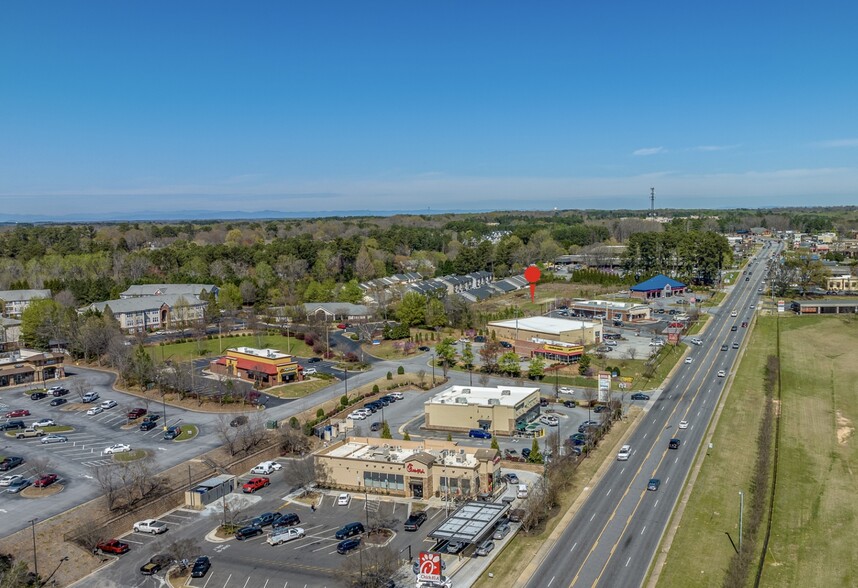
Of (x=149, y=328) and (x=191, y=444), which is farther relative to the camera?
(x=149, y=328)

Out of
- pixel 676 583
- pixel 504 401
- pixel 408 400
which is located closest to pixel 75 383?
pixel 408 400

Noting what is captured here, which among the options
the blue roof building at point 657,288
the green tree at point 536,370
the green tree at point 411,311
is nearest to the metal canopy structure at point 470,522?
the green tree at point 536,370

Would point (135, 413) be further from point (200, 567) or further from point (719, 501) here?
point (719, 501)

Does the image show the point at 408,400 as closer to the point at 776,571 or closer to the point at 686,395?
the point at 686,395

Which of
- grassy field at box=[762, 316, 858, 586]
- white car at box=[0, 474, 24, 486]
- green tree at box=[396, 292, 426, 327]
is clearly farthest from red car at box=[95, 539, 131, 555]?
green tree at box=[396, 292, 426, 327]

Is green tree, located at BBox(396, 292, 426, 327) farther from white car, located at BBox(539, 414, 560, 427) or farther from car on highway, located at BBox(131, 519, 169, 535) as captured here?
car on highway, located at BBox(131, 519, 169, 535)

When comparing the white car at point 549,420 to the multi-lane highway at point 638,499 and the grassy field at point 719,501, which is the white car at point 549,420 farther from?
the grassy field at point 719,501

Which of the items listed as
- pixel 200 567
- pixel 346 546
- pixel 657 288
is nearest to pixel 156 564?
pixel 200 567
